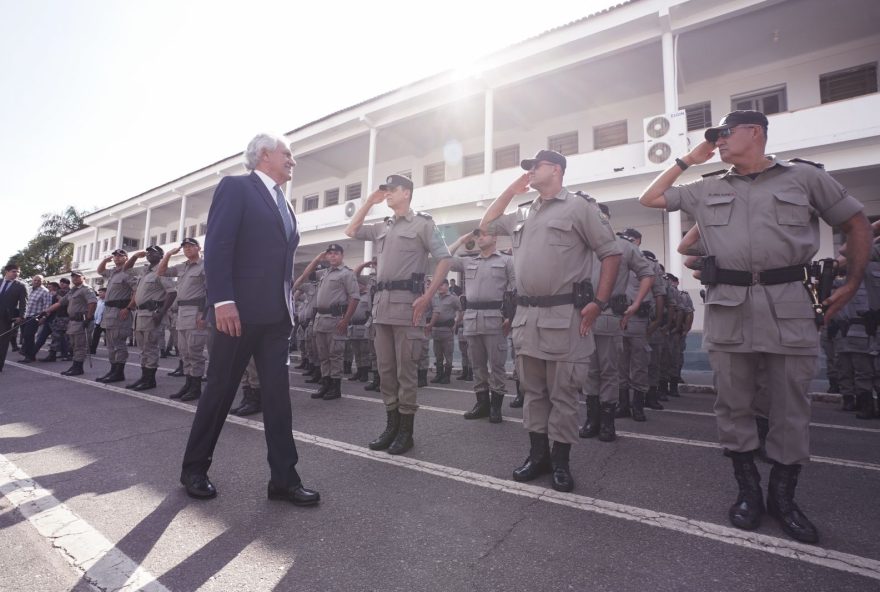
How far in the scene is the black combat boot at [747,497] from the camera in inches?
86.3

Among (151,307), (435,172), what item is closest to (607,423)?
(151,307)

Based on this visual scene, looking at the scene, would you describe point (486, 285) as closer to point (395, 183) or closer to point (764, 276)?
point (395, 183)

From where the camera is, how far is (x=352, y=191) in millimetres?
20156

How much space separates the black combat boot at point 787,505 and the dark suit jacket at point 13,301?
12053 millimetres

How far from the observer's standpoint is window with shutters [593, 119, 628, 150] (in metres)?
13.6

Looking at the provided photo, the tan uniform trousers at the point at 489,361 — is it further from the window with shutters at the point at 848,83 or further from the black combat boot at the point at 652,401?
the window with shutters at the point at 848,83

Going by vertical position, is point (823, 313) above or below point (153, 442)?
above

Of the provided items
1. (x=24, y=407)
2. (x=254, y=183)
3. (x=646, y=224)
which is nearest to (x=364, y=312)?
(x=24, y=407)

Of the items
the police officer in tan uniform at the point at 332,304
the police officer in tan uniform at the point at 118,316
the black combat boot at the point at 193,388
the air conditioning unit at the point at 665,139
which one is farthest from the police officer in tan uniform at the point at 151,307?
the air conditioning unit at the point at 665,139

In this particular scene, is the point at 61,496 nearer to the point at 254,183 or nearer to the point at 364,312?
the point at 254,183

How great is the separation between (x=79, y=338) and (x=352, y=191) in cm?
1339

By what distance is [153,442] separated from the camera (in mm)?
3699

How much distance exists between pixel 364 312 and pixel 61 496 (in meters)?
5.88

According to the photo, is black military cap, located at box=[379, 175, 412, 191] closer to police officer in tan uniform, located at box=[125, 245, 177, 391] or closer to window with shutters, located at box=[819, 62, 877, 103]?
police officer in tan uniform, located at box=[125, 245, 177, 391]
